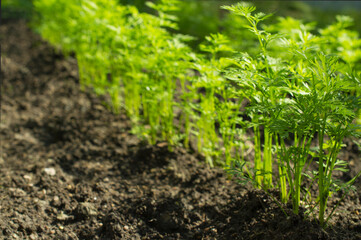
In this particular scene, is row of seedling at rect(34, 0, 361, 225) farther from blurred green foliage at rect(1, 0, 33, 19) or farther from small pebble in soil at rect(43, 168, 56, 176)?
blurred green foliage at rect(1, 0, 33, 19)

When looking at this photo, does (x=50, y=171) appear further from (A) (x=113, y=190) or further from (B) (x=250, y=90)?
(B) (x=250, y=90)

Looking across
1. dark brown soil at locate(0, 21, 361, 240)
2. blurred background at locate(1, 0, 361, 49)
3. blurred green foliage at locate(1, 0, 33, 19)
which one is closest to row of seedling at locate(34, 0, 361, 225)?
dark brown soil at locate(0, 21, 361, 240)

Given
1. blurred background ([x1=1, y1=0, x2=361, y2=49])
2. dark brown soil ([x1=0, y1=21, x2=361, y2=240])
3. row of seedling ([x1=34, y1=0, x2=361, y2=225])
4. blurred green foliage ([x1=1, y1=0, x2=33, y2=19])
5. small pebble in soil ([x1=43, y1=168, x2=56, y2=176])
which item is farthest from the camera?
blurred green foliage ([x1=1, y1=0, x2=33, y2=19])

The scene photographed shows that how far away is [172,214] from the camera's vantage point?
237 centimetres

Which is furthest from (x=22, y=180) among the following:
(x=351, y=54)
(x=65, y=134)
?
(x=351, y=54)

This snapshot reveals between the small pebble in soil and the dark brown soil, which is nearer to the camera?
the dark brown soil

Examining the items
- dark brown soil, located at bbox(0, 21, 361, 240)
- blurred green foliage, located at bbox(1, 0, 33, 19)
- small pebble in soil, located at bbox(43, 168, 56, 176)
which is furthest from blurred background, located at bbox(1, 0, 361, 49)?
small pebble in soil, located at bbox(43, 168, 56, 176)

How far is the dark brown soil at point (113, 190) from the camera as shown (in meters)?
2.17

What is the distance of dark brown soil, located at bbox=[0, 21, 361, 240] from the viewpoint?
2.17 m

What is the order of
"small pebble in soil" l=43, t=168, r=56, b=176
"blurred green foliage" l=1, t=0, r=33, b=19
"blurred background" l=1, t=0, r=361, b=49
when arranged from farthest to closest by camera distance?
"blurred green foliage" l=1, t=0, r=33, b=19 → "blurred background" l=1, t=0, r=361, b=49 → "small pebble in soil" l=43, t=168, r=56, b=176

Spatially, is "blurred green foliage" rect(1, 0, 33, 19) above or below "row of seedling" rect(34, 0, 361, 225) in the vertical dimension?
below

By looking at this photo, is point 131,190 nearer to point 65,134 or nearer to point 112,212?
point 112,212

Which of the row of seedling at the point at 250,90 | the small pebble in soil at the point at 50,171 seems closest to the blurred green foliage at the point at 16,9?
the row of seedling at the point at 250,90

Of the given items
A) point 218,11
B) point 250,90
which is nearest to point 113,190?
point 250,90
